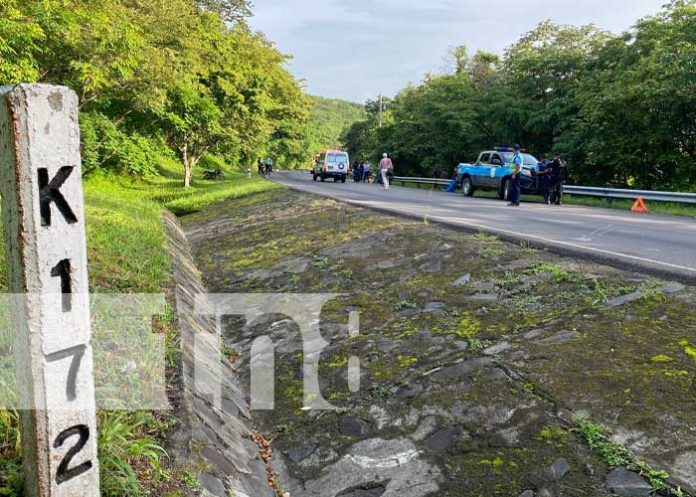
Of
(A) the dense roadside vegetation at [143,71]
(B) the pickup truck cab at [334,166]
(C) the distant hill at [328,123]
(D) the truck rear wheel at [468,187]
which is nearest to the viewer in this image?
(A) the dense roadside vegetation at [143,71]

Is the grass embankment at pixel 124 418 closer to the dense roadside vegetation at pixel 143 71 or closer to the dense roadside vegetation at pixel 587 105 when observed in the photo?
the dense roadside vegetation at pixel 143 71

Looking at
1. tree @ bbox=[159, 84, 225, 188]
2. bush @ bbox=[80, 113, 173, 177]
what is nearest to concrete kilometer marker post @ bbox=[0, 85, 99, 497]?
bush @ bbox=[80, 113, 173, 177]

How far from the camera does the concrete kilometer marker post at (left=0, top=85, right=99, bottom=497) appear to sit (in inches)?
82.0

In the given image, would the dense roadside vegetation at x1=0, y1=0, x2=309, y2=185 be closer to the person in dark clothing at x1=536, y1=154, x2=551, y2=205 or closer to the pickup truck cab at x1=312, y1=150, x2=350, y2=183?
the pickup truck cab at x1=312, y1=150, x2=350, y2=183

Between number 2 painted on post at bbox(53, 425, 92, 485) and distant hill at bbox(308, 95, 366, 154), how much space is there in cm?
9757

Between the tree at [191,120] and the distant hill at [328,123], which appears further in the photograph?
the distant hill at [328,123]

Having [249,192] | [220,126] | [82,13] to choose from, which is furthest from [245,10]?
[82,13]

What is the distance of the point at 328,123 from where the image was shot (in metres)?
158

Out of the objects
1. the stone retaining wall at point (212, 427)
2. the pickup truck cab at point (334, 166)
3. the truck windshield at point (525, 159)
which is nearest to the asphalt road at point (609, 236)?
the stone retaining wall at point (212, 427)

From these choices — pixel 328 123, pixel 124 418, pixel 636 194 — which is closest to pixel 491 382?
pixel 124 418

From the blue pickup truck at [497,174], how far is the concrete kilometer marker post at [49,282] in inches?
691

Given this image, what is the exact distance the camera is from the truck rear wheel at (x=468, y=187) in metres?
22.0

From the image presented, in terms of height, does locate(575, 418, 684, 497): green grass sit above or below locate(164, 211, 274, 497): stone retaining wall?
above

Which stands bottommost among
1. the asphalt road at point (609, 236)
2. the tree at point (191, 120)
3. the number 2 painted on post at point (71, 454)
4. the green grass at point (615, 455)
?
the green grass at point (615, 455)
